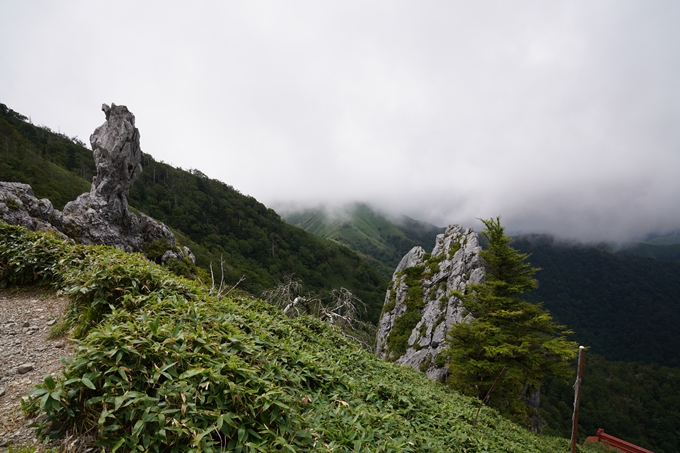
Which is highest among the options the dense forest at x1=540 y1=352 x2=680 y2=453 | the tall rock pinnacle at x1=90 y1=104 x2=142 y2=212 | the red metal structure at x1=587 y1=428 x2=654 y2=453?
the tall rock pinnacle at x1=90 y1=104 x2=142 y2=212

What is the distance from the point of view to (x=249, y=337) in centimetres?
500

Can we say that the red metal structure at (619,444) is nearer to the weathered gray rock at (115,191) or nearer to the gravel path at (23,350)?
the gravel path at (23,350)

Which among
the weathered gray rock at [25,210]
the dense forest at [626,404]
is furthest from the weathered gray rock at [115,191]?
the dense forest at [626,404]

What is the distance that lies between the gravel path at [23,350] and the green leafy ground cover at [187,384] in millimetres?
297

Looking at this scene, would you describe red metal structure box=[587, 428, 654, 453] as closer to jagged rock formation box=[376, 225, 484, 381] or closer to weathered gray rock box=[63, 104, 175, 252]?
jagged rock formation box=[376, 225, 484, 381]

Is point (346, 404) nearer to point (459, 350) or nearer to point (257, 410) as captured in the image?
point (257, 410)

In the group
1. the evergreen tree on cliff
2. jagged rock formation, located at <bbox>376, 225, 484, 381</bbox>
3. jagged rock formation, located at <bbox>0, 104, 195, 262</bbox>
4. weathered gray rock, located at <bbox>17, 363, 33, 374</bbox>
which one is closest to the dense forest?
jagged rock formation, located at <bbox>376, 225, 484, 381</bbox>

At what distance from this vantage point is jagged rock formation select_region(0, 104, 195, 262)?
2555 cm

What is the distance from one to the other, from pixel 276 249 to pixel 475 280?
110m

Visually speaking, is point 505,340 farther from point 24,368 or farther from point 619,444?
point 24,368

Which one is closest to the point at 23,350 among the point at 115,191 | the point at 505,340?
the point at 505,340

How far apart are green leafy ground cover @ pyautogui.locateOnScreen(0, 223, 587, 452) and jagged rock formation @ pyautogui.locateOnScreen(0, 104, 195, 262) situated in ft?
74.4

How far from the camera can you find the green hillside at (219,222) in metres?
84.8

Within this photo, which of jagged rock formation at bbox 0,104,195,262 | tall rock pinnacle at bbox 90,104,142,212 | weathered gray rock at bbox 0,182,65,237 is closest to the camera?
weathered gray rock at bbox 0,182,65,237
